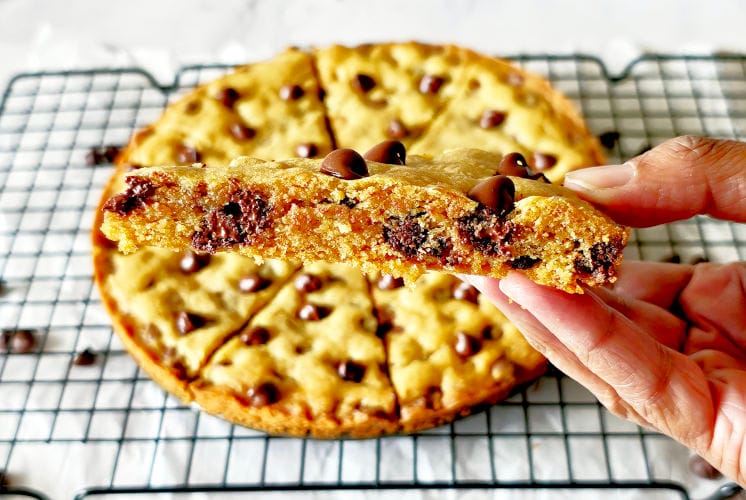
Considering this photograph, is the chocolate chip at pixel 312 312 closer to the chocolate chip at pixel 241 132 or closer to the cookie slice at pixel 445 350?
the cookie slice at pixel 445 350

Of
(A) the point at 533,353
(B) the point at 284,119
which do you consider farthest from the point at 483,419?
(B) the point at 284,119

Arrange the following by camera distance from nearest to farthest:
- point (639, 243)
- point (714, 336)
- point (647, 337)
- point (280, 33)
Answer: point (647, 337) → point (714, 336) → point (639, 243) → point (280, 33)

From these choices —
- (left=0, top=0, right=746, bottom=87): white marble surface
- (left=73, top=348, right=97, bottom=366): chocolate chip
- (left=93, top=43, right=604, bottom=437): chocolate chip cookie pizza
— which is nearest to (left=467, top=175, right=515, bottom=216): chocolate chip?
(left=93, top=43, right=604, bottom=437): chocolate chip cookie pizza

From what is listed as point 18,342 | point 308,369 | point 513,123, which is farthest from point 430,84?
point 18,342

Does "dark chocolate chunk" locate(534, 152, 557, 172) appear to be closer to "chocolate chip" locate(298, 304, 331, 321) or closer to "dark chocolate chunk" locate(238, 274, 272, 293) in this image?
"chocolate chip" locate(298, 304, 331, 321)

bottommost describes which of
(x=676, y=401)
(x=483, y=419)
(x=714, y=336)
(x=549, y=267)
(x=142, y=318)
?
(x=483, y=419)

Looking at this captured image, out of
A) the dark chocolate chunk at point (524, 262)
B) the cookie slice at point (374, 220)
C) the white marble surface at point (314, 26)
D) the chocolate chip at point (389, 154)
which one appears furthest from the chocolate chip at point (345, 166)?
the white marble surface at point (314, 26)

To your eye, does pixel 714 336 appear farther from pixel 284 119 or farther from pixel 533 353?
pixel 284 119
